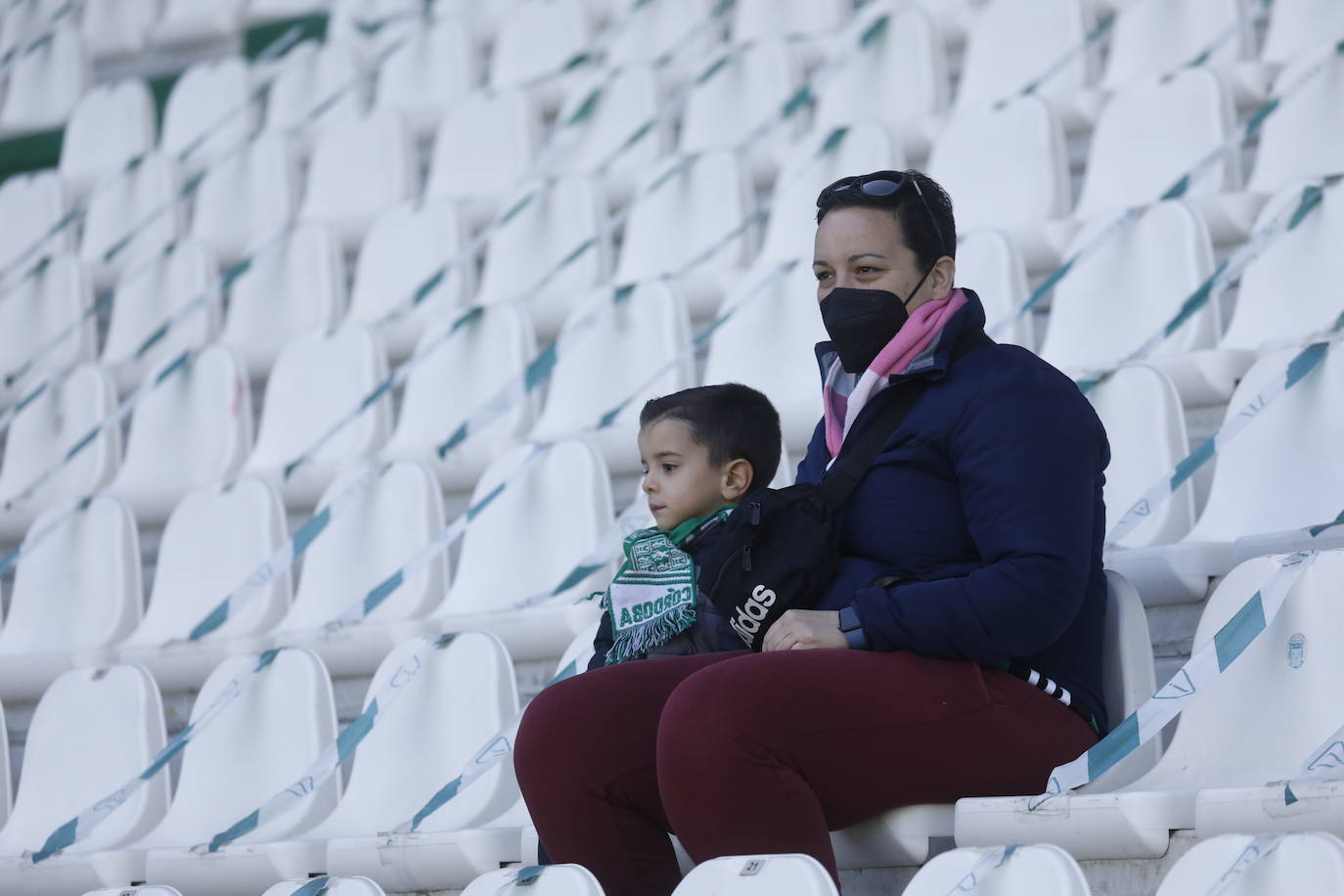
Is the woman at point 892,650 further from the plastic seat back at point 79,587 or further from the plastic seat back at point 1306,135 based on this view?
the plastic seat back at point 79,587

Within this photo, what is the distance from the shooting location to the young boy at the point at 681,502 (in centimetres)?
185

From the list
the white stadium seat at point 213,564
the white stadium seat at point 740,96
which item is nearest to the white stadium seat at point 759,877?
the white stadium seat at point 213,564

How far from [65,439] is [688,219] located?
4.37 feet

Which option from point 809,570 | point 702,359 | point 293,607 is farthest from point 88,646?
point 809,570

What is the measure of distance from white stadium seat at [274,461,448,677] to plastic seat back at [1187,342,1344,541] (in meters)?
1.21

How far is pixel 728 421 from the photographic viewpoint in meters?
1.94

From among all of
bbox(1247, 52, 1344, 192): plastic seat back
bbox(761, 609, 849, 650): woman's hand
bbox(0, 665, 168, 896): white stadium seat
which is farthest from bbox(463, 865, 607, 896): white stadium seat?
bbox(1247, 52, 1344, 192): plastic seat back

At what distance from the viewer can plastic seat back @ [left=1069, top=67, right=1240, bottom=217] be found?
323cm

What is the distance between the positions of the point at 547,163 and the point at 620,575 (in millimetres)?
2541

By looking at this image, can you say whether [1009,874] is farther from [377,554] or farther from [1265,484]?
[377,554]

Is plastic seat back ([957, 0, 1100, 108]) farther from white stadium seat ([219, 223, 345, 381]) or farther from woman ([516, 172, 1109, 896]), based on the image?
woman ([516, 172, 1109, 896])

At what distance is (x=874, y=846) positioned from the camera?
1665mm

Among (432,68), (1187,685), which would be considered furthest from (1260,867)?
(432,68)

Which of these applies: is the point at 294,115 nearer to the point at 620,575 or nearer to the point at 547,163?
the point at 547,163
